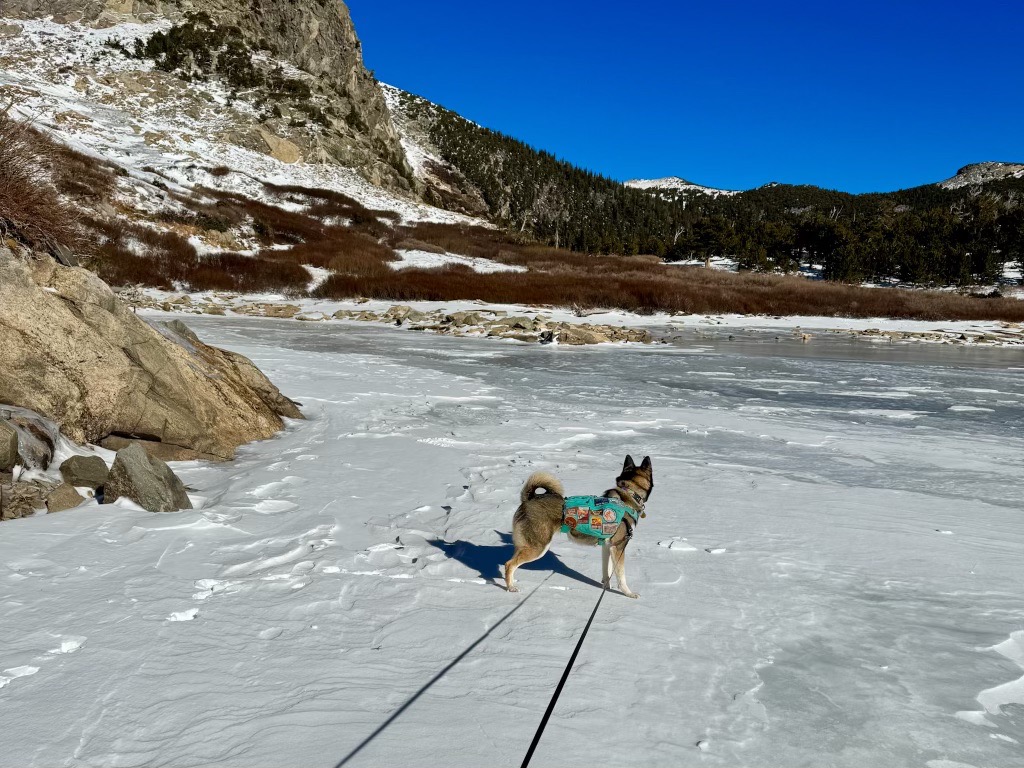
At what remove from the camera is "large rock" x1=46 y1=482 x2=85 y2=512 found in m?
3.84

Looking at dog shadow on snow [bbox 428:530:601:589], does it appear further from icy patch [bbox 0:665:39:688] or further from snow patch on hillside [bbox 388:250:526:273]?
snow patch on hillside [bbox 388:250:526:273]

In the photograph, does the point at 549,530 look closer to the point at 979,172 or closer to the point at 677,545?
the point at 677,545

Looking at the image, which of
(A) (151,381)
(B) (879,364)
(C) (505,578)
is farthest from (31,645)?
(B) (879,364)

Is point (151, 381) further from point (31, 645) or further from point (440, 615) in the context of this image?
point (440, 615)

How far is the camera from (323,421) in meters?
7.39

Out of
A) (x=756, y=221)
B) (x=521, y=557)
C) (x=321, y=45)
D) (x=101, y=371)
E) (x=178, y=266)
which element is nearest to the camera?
(x=521, y=557)

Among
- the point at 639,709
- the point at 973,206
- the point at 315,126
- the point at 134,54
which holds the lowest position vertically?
the point at 639,709

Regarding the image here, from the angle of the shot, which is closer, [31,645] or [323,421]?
[31,645]

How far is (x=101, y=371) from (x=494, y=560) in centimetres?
389

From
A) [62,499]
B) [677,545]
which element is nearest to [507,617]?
[677,545]

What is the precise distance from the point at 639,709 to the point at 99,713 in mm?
1963

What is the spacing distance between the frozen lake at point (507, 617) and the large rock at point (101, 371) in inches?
21.9

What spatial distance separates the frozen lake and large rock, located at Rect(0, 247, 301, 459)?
0.56 m

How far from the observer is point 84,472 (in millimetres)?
4191
